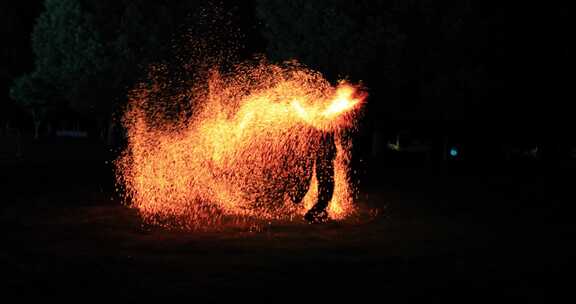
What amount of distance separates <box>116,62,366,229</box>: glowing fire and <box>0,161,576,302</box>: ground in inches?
44.9

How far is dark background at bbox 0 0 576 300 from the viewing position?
935cm

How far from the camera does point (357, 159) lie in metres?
40.1


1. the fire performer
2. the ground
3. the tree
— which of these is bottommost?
the ground

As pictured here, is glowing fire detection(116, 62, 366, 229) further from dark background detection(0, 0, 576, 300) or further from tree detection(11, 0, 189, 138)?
tree detection(11, 0, 189, 138)

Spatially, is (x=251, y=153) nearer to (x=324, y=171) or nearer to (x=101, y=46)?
(x=324, y=171)

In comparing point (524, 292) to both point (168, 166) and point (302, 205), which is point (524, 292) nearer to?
point (302, 205)

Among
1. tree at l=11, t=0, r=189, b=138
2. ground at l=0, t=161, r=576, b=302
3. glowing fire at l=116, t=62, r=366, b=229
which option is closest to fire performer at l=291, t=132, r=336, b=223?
glowing fire at l=116, t=62, r=366, b=229

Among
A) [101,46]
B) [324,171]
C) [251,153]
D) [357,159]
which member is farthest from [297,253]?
[101,46]

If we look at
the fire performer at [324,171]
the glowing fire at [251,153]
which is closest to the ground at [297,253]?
the fire performer at [324,171]

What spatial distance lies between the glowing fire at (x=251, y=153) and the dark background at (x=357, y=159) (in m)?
1.31

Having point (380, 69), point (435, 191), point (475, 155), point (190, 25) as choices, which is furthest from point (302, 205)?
point (190, 25)

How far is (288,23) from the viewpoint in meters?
34.6

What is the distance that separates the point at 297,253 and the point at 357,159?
29600 mm

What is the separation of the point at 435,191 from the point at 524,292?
43.6 feet
